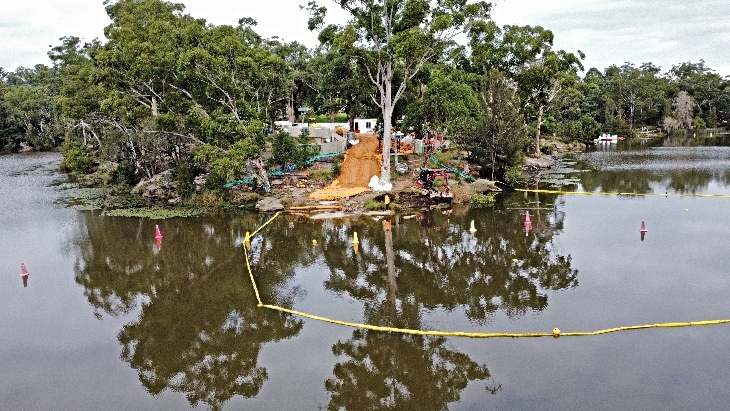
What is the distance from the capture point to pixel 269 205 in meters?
29.3

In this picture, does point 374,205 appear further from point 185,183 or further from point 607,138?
point 607,138

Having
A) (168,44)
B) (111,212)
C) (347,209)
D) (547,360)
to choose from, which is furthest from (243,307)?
(168,44)

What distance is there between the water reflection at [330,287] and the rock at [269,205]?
4.76 feet

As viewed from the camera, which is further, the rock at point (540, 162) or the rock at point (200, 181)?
the rock at point (540, 162)

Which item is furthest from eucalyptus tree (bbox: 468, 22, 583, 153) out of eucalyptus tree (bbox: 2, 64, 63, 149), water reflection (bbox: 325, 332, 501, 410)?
eucalyptus tree (bbox: 2, 64, 63, 149)

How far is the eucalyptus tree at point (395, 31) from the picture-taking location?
28.6m

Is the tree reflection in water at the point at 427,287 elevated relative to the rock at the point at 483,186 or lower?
lower

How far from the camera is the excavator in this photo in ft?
97.2

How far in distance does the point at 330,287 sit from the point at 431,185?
14.8m

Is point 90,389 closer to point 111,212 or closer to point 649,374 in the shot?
point 649,374

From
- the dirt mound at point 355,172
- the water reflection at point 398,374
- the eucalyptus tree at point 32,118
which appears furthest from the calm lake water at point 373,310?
the eucalyptus tree at point 32,118

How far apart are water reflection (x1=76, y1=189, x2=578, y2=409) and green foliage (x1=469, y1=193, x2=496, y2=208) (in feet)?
5.65

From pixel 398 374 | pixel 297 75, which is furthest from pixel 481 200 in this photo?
pixel 297 75

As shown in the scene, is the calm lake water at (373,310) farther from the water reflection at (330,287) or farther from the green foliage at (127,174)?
the green foliage at (127,174)
